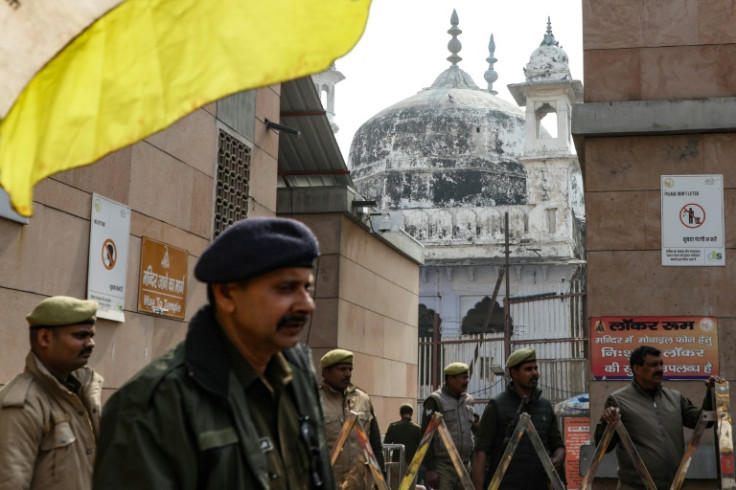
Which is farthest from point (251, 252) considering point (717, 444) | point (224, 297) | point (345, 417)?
point (717, 444)

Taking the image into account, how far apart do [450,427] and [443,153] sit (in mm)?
38634

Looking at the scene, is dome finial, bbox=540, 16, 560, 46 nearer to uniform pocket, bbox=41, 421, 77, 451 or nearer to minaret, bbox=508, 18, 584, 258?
minaret, bbox=508, 18, 584, 258

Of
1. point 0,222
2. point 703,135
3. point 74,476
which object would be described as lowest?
point 74,476

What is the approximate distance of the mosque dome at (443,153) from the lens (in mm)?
46531

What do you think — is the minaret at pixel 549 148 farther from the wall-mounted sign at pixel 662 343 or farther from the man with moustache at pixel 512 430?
the man with moustache at pixel 512 430

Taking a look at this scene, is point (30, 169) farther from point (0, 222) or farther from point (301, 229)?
point (0, 222)

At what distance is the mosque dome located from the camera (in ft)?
153

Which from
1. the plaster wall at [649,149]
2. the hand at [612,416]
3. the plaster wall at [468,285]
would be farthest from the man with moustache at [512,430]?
the plaster wall at [468,285]

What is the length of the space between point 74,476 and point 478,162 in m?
43.2

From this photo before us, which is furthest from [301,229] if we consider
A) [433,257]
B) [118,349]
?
[433,257]

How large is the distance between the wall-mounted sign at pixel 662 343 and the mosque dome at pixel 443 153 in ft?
113

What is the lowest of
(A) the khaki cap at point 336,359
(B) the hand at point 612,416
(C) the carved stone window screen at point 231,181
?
(B) the hand at point 612,416

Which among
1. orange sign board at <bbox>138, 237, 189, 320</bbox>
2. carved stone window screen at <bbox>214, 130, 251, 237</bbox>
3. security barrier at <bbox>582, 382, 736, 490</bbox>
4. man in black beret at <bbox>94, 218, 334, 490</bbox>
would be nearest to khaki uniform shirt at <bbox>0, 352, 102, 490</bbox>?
man in black beret at <bbox>94, 218, 334, 490</bbox>

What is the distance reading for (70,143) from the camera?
295 centimetres
